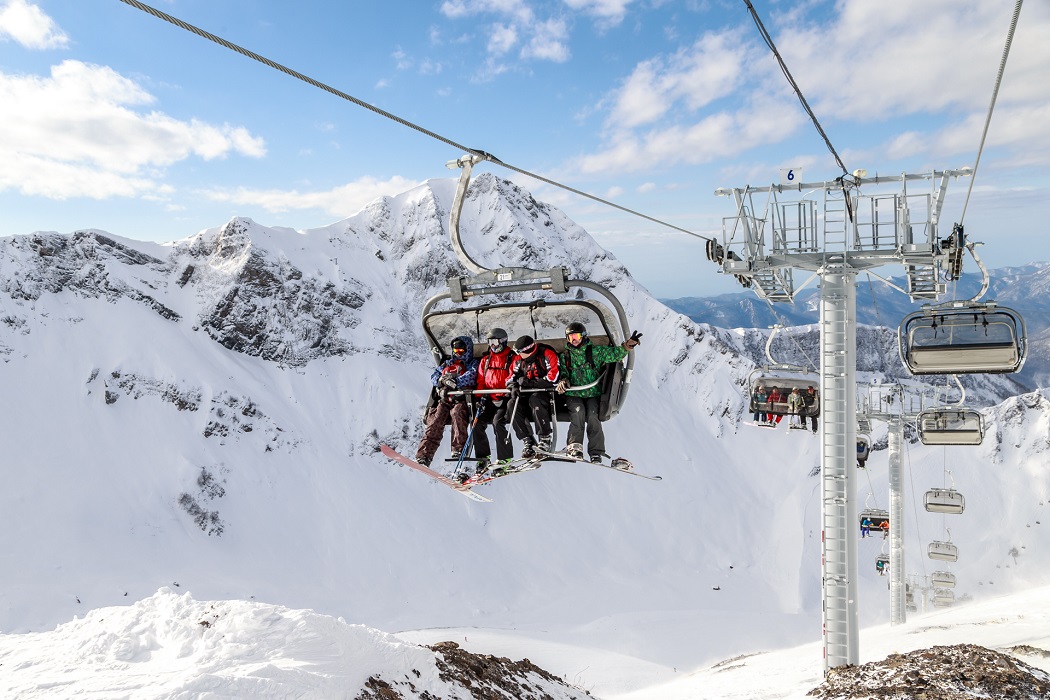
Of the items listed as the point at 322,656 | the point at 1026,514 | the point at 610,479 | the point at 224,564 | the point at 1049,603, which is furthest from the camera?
the point at 610,479

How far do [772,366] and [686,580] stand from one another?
36462mm

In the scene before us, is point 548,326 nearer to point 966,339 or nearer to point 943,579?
point 966,339

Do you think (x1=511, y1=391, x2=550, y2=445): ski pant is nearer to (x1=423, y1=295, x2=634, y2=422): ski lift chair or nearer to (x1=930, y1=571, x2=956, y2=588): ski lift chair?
(x1=423, y1=295, x2=634, y2=422): ski lift chair

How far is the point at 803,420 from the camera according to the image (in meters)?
19.6

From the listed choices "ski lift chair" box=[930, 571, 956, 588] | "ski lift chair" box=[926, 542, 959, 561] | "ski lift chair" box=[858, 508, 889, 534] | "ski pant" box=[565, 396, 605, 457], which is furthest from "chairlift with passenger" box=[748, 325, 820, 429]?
"ski lift chair" box=[930, 571, 956, 588]

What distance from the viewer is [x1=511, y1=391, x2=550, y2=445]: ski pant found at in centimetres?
1025

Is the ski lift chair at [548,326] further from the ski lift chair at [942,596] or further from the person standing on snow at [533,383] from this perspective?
the ski lift chair at [942,596]

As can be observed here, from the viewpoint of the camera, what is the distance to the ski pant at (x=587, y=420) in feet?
33.7

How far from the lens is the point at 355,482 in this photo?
5275cm

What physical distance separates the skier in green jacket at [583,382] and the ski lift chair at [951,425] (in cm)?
1268

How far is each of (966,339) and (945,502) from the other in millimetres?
15584

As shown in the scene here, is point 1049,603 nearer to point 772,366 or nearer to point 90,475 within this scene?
point 772,366

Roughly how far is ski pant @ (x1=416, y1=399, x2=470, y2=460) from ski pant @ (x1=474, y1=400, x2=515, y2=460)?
0.75ft

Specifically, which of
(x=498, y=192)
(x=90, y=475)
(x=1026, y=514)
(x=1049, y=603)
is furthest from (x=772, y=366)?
(x=498, y=192)
